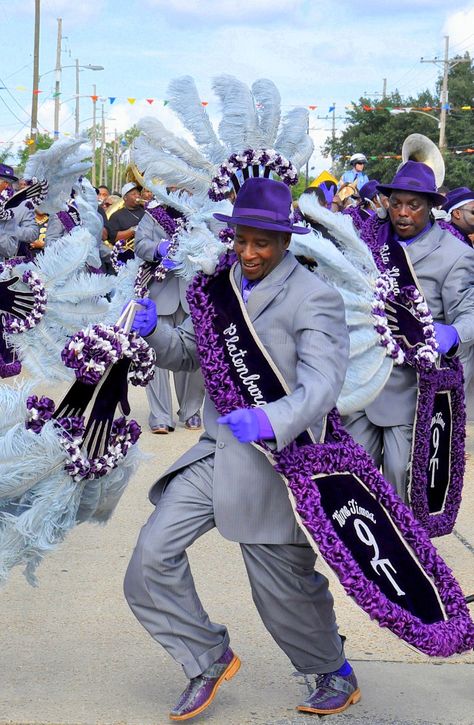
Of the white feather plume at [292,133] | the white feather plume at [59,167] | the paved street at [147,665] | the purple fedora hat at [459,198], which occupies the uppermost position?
the white feather plume at [292,133]

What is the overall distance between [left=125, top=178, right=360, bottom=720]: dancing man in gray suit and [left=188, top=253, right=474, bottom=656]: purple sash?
0.25 ft

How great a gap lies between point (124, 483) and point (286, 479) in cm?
62

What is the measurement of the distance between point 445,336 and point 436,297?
0.97 feet

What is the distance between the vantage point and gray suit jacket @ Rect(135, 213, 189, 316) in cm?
898

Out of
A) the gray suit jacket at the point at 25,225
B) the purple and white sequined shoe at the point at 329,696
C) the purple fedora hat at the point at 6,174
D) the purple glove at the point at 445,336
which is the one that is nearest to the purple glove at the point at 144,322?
the purple and white sequined shoe at the point at 329,696

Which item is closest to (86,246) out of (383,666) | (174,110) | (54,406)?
(174,110)

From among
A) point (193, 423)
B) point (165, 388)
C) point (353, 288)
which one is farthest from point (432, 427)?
point (193, 423)

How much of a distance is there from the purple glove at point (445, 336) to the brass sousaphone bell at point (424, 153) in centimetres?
89

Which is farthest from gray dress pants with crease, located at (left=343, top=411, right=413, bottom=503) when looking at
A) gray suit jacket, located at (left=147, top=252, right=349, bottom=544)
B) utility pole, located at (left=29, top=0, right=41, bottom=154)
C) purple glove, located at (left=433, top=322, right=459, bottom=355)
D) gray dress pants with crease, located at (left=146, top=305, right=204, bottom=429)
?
utility pole, located at (left=29, top=0, right=41, bottom=154)

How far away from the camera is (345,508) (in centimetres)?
388

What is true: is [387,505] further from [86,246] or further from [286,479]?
[86,246]

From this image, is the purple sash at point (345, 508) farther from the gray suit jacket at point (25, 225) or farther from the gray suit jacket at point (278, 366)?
the gray suit jacket at point (25, 225)

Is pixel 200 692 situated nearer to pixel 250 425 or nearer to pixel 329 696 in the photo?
pixel 329 696

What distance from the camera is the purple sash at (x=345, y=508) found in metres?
3.73
